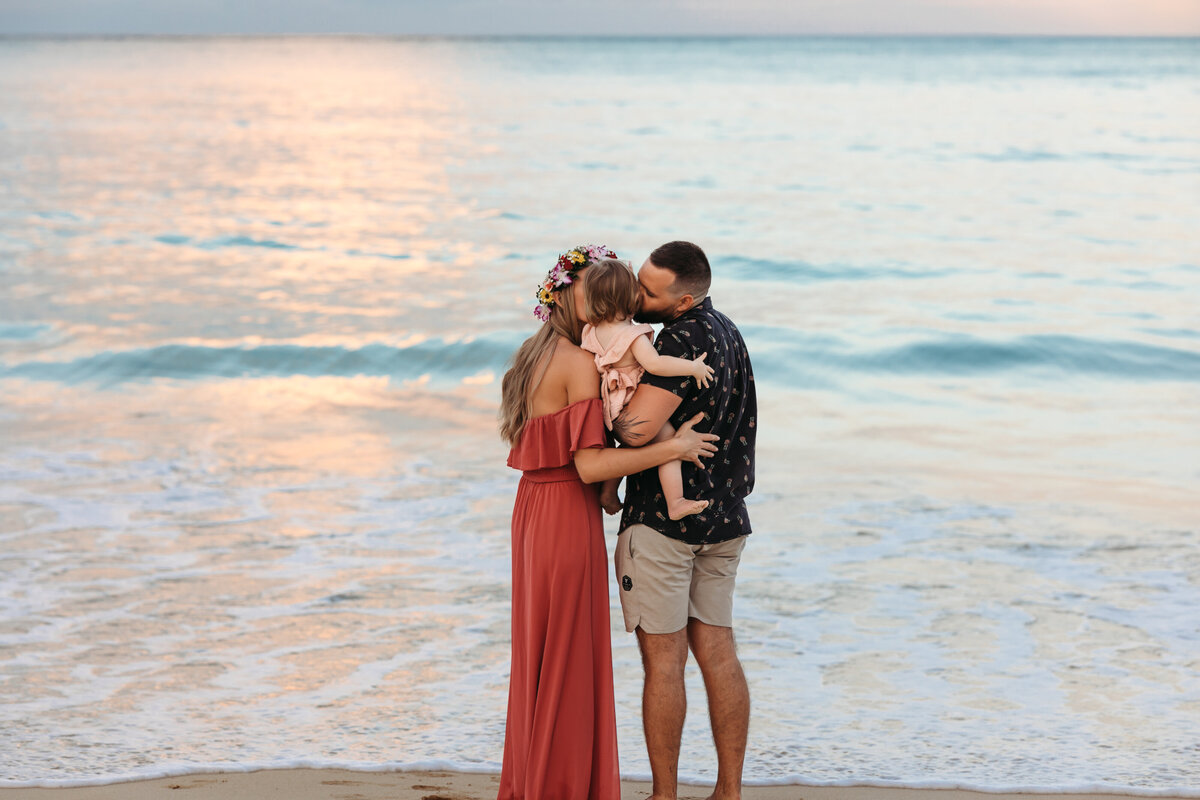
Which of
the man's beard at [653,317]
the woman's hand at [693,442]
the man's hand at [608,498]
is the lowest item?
the man's hand at [608,498]

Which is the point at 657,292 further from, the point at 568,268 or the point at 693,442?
the point at 693,442

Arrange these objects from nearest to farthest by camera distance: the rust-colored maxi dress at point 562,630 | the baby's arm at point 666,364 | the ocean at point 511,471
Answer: the baby's arm at point 666,364 < the rust-colored maxi dress at point 562,630 < the ocean at point 511,471

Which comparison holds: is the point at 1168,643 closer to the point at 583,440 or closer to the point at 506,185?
the point at 583,440

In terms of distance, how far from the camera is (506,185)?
82.9 feet

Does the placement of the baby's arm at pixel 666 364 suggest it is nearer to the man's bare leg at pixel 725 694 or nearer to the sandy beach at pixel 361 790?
the man's bare leg at pixel 725 694

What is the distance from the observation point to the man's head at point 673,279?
3305 mm

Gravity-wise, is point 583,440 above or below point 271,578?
above

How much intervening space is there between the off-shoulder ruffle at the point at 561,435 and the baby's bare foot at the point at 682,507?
0.88 feet

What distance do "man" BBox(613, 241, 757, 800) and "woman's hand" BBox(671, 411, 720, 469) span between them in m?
0.04

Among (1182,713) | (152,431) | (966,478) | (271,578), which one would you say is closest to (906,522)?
(966,478)

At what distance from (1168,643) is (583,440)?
341 centimetres

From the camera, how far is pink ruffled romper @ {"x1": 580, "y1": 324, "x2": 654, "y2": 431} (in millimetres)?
3283

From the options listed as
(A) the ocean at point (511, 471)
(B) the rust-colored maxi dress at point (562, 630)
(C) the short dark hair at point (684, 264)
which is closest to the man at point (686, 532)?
(C) the short dark hair at point (684, 264)

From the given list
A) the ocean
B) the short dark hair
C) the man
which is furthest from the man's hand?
the ocean
